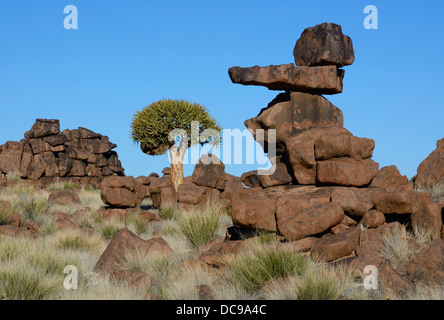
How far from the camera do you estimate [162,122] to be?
1061 inches

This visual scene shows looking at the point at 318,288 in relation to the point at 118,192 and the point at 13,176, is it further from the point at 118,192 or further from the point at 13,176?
the point at 13,176

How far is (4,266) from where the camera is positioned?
940 centimetres

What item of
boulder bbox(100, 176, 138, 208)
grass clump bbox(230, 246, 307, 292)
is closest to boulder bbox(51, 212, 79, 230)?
boulder bbox(100, 176, 138, 208)

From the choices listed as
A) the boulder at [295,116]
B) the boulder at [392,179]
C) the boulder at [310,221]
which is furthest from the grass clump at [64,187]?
the boulder at [310,221]

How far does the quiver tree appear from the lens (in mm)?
26800

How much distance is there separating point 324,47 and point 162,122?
44.5 feet

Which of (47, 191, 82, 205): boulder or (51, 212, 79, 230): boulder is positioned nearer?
(51, 212, 79, 230): boulder

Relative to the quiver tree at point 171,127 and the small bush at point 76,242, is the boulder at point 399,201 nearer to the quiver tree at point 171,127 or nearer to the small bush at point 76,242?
the small bush at point 76,242

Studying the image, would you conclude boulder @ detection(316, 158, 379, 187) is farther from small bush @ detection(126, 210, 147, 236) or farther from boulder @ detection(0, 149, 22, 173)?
boulder @ detection(0, 149, 22, 173)

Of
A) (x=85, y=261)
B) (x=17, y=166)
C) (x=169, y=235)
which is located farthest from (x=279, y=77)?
(x=17, y=166)

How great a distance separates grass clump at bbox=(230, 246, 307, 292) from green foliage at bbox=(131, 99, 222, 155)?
1782 cm

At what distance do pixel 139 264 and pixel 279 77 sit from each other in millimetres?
6665

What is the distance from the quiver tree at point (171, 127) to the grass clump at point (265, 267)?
17.1m
